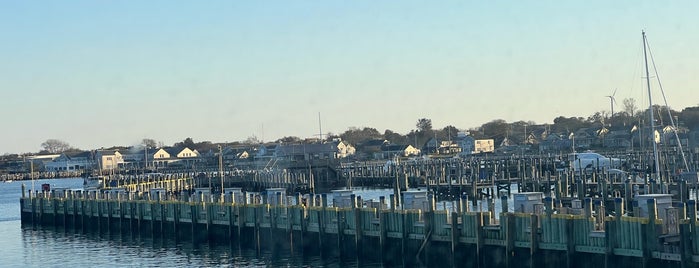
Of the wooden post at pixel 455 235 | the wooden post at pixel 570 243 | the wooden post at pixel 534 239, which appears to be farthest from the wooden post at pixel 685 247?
the wooden post at pixel 455 235

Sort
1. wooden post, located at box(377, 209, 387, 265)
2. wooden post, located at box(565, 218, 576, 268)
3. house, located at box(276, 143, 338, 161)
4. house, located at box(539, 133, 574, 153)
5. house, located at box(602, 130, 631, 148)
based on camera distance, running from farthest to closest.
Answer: house, located at box(539, 133, 574, 153)
house, located at box(602, 130, 631, 148)
house, located at box(276, 143, 338, 161)
wooden post, located at box(377, 209, 387, 265)
wooden post, located at box(565, 218, 576, 268)

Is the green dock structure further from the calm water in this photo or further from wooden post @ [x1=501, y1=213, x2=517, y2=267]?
the calm water

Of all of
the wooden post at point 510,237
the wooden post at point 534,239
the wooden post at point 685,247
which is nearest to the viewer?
the wooden post at point 685,247

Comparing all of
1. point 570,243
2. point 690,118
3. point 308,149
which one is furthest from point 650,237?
point 690,118

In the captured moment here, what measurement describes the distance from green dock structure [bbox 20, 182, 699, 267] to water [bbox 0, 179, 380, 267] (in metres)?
0.69

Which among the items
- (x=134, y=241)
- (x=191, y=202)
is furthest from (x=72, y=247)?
(x=191, y=202)

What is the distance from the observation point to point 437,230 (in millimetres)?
37938

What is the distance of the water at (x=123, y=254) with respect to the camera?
45.6 metres

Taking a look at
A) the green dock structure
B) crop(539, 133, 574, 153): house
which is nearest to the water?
the green dock structure

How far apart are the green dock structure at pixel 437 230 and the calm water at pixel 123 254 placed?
708mm

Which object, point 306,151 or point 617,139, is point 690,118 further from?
point 306,151

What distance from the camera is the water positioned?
45.6 metres

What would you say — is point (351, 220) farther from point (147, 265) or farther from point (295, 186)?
point (295, 186)

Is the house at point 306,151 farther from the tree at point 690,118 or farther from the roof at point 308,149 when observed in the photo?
the tree at point 690,118
